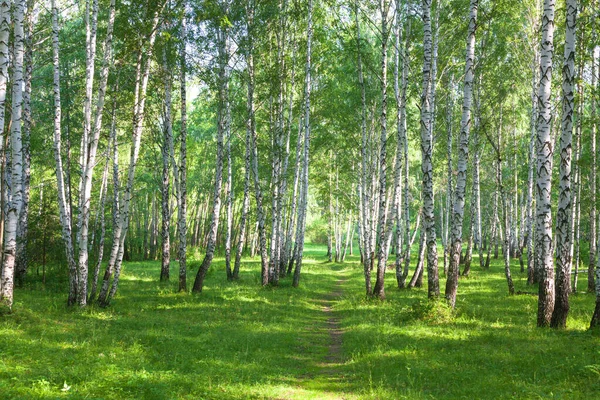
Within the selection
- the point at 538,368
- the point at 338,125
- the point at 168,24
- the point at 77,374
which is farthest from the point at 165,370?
the point at 338,125

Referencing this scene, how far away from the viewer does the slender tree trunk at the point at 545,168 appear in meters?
10.4

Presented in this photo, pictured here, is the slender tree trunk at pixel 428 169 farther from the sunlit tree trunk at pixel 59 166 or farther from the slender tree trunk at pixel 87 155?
the sunlit tree trunk at pixel 59 166

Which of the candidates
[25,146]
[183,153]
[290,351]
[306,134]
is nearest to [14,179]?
[183,153]

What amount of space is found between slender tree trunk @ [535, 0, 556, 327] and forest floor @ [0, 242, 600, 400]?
870 millimetres

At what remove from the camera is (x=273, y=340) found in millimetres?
10969

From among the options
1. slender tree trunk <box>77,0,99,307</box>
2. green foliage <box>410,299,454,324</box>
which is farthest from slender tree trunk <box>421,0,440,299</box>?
slender tree trunk <box>77,0,99,307</box>

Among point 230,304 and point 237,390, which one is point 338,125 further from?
point 237,390

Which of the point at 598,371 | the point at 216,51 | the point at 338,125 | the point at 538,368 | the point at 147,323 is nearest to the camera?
the point at 598,371

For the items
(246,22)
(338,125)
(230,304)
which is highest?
(246,22)

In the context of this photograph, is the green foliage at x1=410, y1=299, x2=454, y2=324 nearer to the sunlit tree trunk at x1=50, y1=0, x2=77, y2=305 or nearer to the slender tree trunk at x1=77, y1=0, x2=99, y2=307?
the slender tree trunk at x1=77, y1=0, x2=99, y2=307

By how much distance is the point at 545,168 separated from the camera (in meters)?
10.4

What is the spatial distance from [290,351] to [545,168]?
24.9 ft

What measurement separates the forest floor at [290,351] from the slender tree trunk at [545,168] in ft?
2.85

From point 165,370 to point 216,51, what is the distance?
13.9 m
